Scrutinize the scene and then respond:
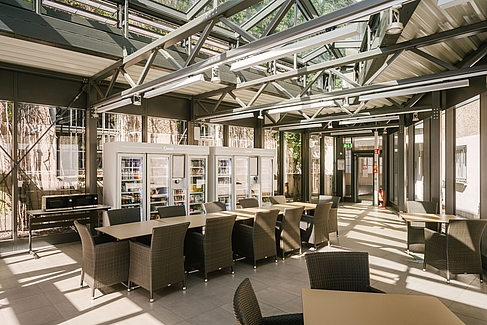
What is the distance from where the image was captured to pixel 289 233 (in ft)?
18.6

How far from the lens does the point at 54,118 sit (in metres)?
6.77

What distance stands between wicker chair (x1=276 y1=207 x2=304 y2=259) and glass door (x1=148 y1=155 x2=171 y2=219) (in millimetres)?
3094

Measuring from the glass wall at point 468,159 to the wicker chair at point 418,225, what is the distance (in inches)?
21.0

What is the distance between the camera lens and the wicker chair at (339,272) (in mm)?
2602

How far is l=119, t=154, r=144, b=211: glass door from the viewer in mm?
6969

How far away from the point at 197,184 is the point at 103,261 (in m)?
4.54

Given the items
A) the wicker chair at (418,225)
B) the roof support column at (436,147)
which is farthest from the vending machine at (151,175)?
the roof support column at (436,147)

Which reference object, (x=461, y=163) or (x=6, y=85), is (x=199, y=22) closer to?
(x=6, y=85)

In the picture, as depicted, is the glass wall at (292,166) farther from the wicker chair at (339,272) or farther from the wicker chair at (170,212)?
the wicker chair at (339,272)

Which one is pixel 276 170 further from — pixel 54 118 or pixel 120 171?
pixel 54 118

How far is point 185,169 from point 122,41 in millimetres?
3297

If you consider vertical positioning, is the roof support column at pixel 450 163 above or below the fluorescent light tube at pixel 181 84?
below

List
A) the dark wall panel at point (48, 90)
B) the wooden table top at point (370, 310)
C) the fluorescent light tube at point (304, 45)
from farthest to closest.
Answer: the dark wall panel at point (48, 90) < the fluorescent light tube at point (304, 45) < the wooden table top at point (370, 310)

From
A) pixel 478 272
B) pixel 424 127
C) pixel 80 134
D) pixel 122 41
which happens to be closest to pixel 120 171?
pixel 80 134
